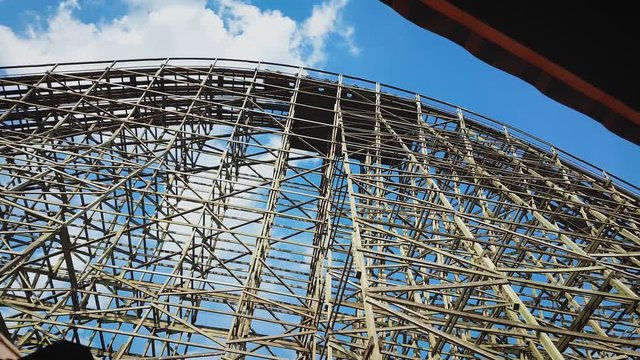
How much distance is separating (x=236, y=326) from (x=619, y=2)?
8.82 m

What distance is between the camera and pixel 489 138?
16.1 m

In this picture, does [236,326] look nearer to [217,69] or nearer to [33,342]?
[33,342]

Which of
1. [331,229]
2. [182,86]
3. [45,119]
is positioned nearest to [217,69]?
[182,86]

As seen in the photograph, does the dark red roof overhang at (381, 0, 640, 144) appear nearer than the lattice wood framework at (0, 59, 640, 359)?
Yes

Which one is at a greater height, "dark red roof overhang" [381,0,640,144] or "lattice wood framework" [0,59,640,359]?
"lattice wood framework" [0,59,640,359]

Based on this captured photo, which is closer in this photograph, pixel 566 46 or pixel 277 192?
pixel 566 46

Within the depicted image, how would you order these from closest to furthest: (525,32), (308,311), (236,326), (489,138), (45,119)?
(525,32) → (236,326) → (308,311) → (45,119) → (489,138)

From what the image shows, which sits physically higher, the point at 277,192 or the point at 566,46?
the point at 277,192

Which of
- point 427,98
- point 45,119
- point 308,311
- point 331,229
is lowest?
point 308,311

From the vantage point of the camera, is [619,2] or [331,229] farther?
[331,229]

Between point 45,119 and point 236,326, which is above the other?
point 45,119

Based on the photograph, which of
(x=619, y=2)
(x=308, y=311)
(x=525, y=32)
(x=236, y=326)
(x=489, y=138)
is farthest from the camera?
(x=489, y=138)

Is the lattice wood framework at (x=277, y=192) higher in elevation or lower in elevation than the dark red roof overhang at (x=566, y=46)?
higher

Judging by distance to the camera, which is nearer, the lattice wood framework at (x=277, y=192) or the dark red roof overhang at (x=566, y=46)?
the dark red roof overhang at (x=566, y=46)
